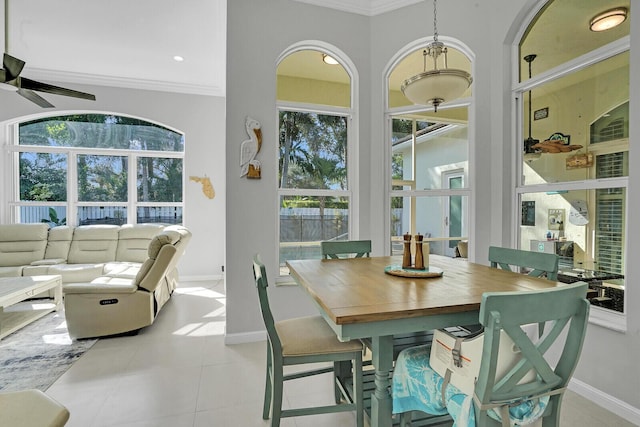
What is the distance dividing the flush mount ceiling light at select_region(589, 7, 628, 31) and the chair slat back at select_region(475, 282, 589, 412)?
2.09 meters

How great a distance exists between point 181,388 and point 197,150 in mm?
4414

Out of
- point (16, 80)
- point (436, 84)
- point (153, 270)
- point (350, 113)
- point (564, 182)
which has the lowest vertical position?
point (153, 270)

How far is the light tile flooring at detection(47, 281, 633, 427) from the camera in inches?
75.2

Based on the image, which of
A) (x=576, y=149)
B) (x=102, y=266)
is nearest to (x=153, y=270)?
(x=102, y=266)

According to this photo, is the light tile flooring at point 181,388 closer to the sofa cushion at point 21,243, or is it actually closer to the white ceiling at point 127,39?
the sofa cushion at point 21,243

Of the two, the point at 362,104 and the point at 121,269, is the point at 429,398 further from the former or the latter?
the point at 121,269

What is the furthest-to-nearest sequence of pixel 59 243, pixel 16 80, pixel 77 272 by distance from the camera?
1. pixel 59 243
2. pixel 77 272
3. pixel 16 80

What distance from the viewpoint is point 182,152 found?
19.2 ft

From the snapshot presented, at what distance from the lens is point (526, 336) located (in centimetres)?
109

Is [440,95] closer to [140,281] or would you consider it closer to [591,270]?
[591,270]

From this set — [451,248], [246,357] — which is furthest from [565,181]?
[246,357]

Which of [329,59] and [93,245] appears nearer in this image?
[329,59]

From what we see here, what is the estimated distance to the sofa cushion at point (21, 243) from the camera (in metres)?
4.48

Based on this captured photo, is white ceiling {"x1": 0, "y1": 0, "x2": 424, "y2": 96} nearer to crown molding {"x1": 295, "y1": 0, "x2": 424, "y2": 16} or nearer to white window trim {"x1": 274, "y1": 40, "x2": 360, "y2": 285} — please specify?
crown molding {"x1": 295, "y1": 0, "x2": 424, "y2": 16}
